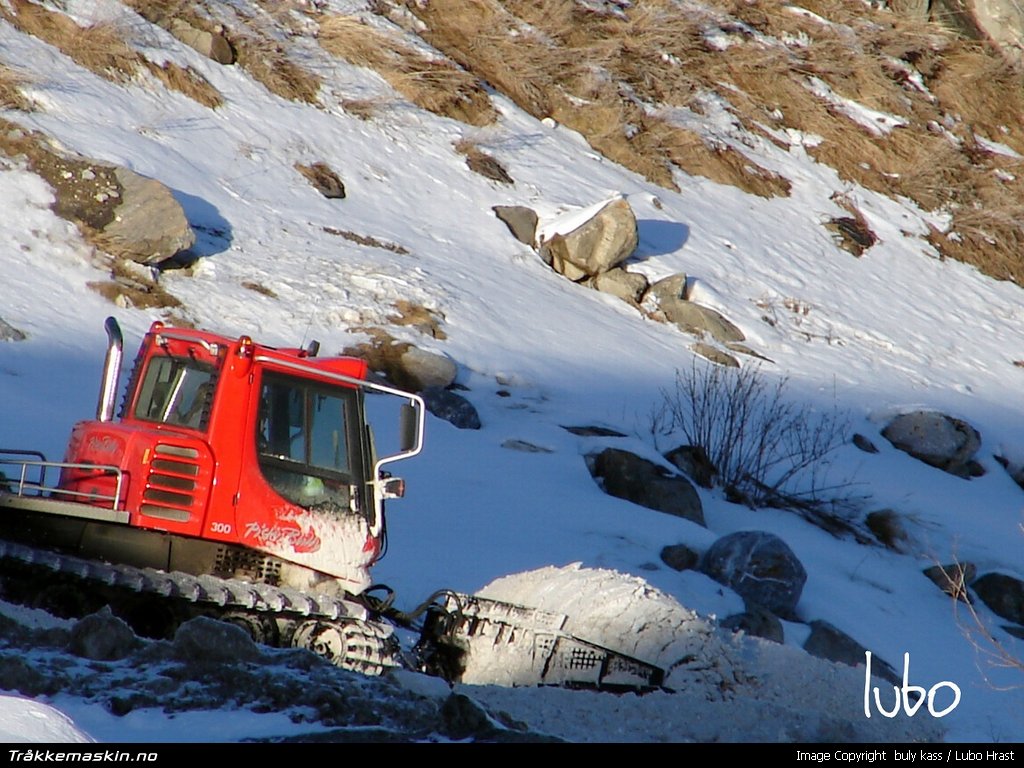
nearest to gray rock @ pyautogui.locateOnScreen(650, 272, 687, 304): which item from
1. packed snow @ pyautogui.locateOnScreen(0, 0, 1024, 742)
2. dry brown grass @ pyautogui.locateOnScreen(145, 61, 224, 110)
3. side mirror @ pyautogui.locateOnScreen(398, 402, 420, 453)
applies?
packed snow @ pyautogui.locateOnScreen(0, 0, 1024, 742)

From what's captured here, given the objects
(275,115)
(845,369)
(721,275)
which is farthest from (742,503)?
(275,115)

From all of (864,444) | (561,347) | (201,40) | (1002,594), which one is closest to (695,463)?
(561,347)

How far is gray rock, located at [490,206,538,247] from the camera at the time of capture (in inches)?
694

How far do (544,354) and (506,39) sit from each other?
9258 millimetres

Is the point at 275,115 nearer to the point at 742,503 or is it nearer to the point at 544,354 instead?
the point at 544,354

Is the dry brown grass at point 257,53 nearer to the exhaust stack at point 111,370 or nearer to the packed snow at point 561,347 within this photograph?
the packed snow at point 561,347

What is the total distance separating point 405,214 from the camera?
17062mm

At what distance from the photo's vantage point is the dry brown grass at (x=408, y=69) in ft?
64.7

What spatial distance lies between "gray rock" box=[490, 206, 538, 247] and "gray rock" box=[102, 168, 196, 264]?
213 inches

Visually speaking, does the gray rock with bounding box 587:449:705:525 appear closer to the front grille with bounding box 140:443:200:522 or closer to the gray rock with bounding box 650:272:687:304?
the gray rock with bounding box 650:272:687:304

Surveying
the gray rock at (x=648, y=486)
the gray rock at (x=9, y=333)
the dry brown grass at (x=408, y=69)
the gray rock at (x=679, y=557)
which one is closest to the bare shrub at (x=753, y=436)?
the gray rock at (x=648, y=486)

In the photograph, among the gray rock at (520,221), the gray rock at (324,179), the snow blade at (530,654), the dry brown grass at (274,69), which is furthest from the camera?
Result: the dry brown grass at (274,69)

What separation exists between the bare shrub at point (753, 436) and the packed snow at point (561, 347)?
0.34 meters

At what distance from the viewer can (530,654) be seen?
706cm
